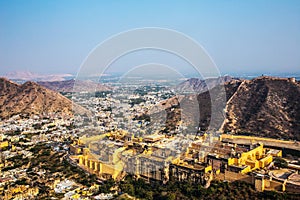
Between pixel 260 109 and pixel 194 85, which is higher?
pixel 194 85

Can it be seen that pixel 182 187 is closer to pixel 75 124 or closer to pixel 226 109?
pixel 226 109

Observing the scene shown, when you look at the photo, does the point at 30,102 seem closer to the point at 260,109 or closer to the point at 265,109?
A: the point at 260,109

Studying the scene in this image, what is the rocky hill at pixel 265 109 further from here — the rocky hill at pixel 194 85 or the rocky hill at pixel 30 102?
the rocky hill at pixel 30 102

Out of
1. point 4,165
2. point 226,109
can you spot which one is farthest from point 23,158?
point 226,109

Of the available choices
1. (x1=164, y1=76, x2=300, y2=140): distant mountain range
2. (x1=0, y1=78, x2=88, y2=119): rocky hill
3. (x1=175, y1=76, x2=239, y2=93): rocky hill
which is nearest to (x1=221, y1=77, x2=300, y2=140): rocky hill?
(x1=164, y1=76, x2=300, y2=140): distant mountain range

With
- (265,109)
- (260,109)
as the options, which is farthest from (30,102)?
(265,109)

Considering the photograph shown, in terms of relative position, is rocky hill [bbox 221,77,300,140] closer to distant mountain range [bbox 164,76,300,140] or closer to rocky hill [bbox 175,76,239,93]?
distant mountain range [bbox 164,76,300,140]

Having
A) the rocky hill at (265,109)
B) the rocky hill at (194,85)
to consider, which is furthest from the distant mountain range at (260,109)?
the rocky hill at (194,85)
